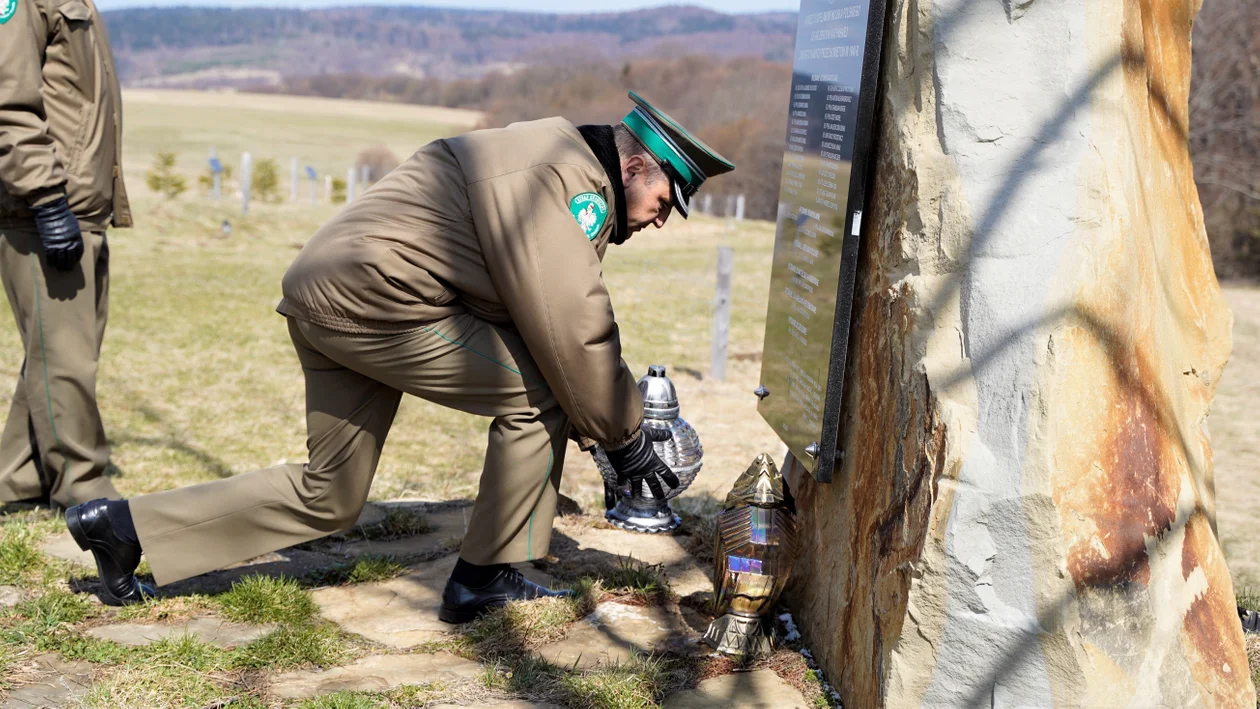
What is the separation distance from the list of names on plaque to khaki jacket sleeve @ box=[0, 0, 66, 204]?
2.69 m

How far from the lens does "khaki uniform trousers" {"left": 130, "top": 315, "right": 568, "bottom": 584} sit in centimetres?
317

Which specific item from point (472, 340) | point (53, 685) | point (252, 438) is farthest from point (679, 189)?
point (252, 438)

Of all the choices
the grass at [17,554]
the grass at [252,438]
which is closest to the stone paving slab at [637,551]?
the grass at [252,438]

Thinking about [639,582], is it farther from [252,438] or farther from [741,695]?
[252,438]

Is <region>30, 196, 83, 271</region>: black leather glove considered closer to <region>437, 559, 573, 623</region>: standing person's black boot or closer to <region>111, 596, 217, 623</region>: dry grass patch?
<region>111, 596, 217, 623</region>: dry grass patch

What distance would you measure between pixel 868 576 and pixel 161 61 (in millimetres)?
204039

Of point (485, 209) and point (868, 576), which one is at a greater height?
point (485, 209)

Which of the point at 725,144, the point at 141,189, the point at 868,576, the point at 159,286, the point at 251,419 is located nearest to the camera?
the point at 868,576

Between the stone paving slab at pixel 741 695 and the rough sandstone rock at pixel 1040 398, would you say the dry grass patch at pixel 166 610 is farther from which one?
the rough sandstone rock at pixel 1040 398

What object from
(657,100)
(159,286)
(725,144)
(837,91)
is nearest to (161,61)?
(657,100)

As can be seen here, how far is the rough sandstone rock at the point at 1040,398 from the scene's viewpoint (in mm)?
2260

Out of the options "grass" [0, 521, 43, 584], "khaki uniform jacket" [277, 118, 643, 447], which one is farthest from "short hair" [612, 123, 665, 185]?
"grass" [0, 521, 43, 584]

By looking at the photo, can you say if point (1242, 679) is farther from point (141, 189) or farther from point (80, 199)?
point (141, 189)

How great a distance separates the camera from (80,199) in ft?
13.7
